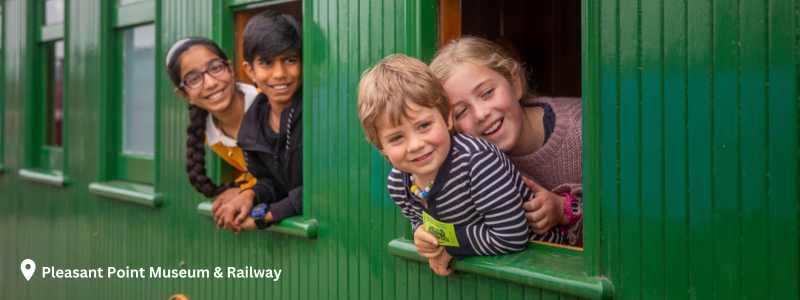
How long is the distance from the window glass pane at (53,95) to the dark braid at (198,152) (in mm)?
3607

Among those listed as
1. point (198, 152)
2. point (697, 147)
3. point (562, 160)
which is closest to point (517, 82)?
point (562, 160)

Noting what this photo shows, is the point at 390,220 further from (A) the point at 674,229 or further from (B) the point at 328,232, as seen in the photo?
(A) the point at 674,229

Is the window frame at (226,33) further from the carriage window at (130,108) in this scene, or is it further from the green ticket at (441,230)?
the green ticket at (441,230)

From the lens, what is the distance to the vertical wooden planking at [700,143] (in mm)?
2217

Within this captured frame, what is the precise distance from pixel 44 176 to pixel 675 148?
19.3ft

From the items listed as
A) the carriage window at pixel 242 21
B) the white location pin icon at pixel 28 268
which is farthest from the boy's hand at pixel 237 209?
the white location pin icon at pixel 28 268

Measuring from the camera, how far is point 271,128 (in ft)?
13.0

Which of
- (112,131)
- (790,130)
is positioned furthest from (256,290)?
(790,130)

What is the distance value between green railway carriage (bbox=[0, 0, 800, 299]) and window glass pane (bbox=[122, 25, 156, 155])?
2cm

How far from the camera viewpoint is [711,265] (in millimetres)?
2250

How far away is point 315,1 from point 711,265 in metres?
2.24

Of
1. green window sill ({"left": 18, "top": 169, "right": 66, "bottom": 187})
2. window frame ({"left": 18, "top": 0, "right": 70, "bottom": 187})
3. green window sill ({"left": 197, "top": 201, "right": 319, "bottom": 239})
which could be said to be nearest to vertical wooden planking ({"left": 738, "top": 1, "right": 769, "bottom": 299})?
green window sill ({"left": 197, "top": 201, "right": 319, "bottom": 239})

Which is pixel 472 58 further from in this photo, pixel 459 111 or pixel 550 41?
pixel 550 41

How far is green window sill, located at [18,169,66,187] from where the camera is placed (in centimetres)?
645
